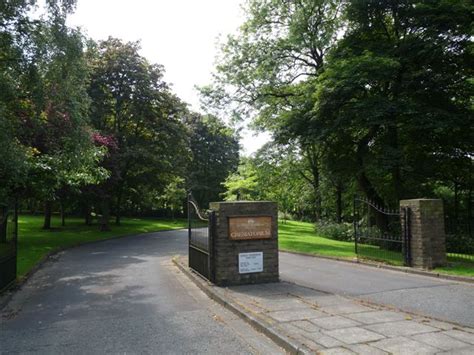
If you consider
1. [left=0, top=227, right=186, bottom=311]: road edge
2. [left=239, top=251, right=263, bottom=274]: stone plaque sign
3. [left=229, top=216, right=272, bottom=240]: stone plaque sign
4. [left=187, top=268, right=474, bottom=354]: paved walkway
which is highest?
[left=229, top=216, right=272, bottom=240]: stone plaque sign

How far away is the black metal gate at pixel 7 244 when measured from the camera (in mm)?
10594

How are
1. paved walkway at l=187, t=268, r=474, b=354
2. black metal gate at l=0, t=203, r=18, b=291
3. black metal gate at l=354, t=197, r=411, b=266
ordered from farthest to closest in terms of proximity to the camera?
black metal gate at l=354, t=197, r=411, b=266 < black metal gate at l=0, t=203, r=18, b=291 < paved walkway at l=187, t=268, r=474, b=354

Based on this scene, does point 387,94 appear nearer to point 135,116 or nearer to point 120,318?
point 120,318

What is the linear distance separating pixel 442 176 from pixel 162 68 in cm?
2315

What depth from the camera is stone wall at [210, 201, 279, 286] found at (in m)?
10.1

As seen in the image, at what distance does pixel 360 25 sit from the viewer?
21.3 metres

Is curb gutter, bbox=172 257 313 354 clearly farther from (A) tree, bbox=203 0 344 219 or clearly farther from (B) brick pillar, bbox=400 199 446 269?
(A) tree, bbox=203 0 344 219

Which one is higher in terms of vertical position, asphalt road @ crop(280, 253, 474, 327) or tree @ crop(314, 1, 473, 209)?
tree @ crop(314, 1, 473, 209)

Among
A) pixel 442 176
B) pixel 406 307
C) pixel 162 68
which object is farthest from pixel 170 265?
pixel 162 68

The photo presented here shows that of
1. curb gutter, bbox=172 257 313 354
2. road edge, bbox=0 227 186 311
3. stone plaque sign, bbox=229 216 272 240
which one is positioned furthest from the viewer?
stone plaque sign, bbox=229 216 272 240

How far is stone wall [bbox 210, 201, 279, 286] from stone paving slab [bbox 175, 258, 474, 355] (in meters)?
1.19

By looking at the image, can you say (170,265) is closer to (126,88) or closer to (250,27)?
(250,27)

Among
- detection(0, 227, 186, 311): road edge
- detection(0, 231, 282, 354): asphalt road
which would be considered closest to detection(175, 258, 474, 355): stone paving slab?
detection(0, 231, 282, 354): asphalt road

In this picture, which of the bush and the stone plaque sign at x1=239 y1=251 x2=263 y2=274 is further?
the bush
